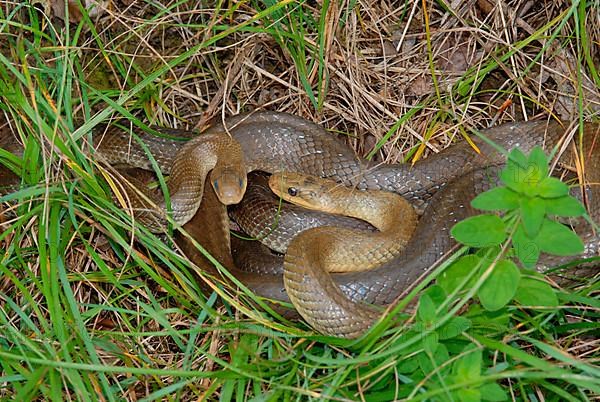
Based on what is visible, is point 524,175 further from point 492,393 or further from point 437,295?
point 492,393

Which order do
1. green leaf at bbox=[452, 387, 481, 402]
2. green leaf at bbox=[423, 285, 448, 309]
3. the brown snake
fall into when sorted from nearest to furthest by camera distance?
green leaf at bbox=[452, 387, 481, 402]
green leaf at bbox=[423, 285, 448, 309]
the brown snake

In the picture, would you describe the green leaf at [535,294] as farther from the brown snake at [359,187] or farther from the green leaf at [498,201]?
the brown snake at [359,187]

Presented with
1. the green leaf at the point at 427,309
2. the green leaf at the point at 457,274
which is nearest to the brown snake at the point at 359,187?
the green leaf at the point at 457,274

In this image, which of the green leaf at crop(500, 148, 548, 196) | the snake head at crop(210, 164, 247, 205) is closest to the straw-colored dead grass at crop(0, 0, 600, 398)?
the snake head at crop(210, 164, 247, 205)

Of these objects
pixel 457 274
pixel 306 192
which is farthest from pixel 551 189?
pixel 306 192

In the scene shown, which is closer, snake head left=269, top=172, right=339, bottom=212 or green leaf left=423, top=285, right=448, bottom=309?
green leaf left=423, top=285, right=448, bottom=309

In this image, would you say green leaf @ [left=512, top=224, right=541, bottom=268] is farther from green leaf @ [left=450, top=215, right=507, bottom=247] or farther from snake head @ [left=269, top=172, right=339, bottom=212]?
snake head @ [left=269, top=172, right=339, bottom=212]
